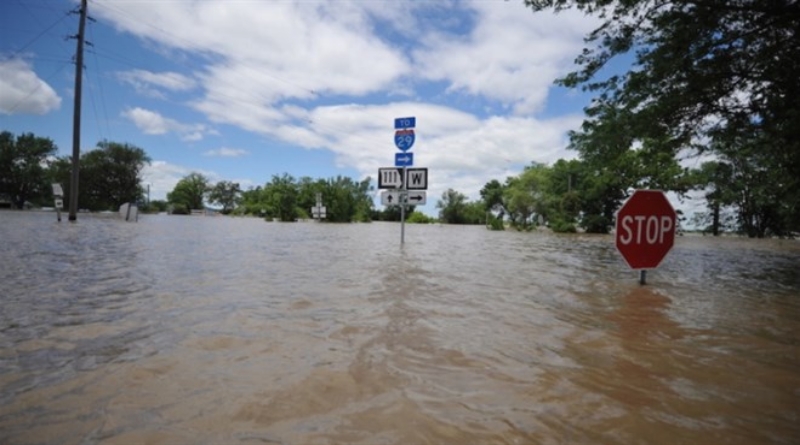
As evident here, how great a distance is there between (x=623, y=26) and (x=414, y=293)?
7.01m

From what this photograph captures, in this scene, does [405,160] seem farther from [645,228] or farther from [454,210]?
[454,210]

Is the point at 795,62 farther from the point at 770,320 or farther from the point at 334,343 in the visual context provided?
the point at 334,343

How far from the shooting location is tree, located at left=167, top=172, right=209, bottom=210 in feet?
306

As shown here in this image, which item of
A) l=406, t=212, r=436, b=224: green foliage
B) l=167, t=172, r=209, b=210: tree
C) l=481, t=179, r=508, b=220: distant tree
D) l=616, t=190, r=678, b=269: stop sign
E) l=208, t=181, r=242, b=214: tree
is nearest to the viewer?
l=616, t=190, r=678, b=269: stop sign

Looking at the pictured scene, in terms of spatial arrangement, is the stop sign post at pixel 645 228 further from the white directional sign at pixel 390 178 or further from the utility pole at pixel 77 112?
the utility pole at pixel 77 112

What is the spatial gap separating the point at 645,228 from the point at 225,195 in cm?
11328

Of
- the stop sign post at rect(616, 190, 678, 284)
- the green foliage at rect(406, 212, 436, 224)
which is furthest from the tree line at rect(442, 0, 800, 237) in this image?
the green foliage at rect(406, 212, 436, 224)

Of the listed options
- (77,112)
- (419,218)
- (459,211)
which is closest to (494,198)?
(459,211)

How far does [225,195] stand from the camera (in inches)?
4203

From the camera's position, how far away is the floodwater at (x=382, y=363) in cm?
163

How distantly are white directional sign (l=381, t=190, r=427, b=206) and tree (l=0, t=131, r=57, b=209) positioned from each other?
6317cm

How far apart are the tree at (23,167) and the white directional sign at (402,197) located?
6317cm

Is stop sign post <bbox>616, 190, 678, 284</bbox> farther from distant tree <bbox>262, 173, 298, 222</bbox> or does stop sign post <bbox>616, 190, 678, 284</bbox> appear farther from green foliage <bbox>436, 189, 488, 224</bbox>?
green foliage <bbox>436, 189, 488, 224</bbox>

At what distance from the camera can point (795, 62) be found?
6.70m
